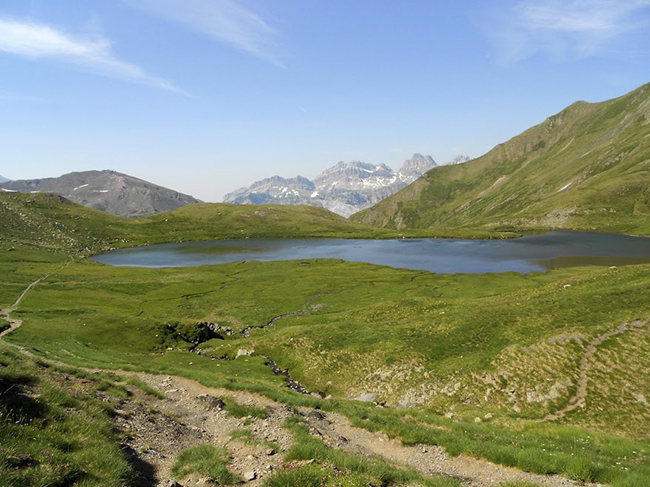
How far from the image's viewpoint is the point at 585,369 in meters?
32.4

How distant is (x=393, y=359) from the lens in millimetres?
41562

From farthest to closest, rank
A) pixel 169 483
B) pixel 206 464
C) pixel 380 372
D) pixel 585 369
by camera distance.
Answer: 1. pixel 380 372
2. pixel 585 369
3. pixel 206 464
4. pixel 169 483

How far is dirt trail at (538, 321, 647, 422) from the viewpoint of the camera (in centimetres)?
2886

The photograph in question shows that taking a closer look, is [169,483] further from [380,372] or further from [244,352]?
[244,352]

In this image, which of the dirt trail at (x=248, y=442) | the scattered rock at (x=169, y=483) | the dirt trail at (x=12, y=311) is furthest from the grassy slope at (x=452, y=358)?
the scattered rock at (x=169, y=483)

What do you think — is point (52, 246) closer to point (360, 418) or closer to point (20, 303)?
point (20, 303)

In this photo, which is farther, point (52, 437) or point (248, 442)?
point (248, 442)

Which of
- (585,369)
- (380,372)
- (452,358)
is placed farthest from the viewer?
(380,372)

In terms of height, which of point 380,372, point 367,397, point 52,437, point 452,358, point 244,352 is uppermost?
point 52,437

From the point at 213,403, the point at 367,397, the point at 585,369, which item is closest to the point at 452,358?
the point at 367,397

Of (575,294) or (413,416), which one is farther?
(575,294)

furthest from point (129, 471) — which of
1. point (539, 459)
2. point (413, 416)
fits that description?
point (413, 416)

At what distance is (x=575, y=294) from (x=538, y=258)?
112 m

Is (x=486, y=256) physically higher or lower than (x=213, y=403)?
higher
